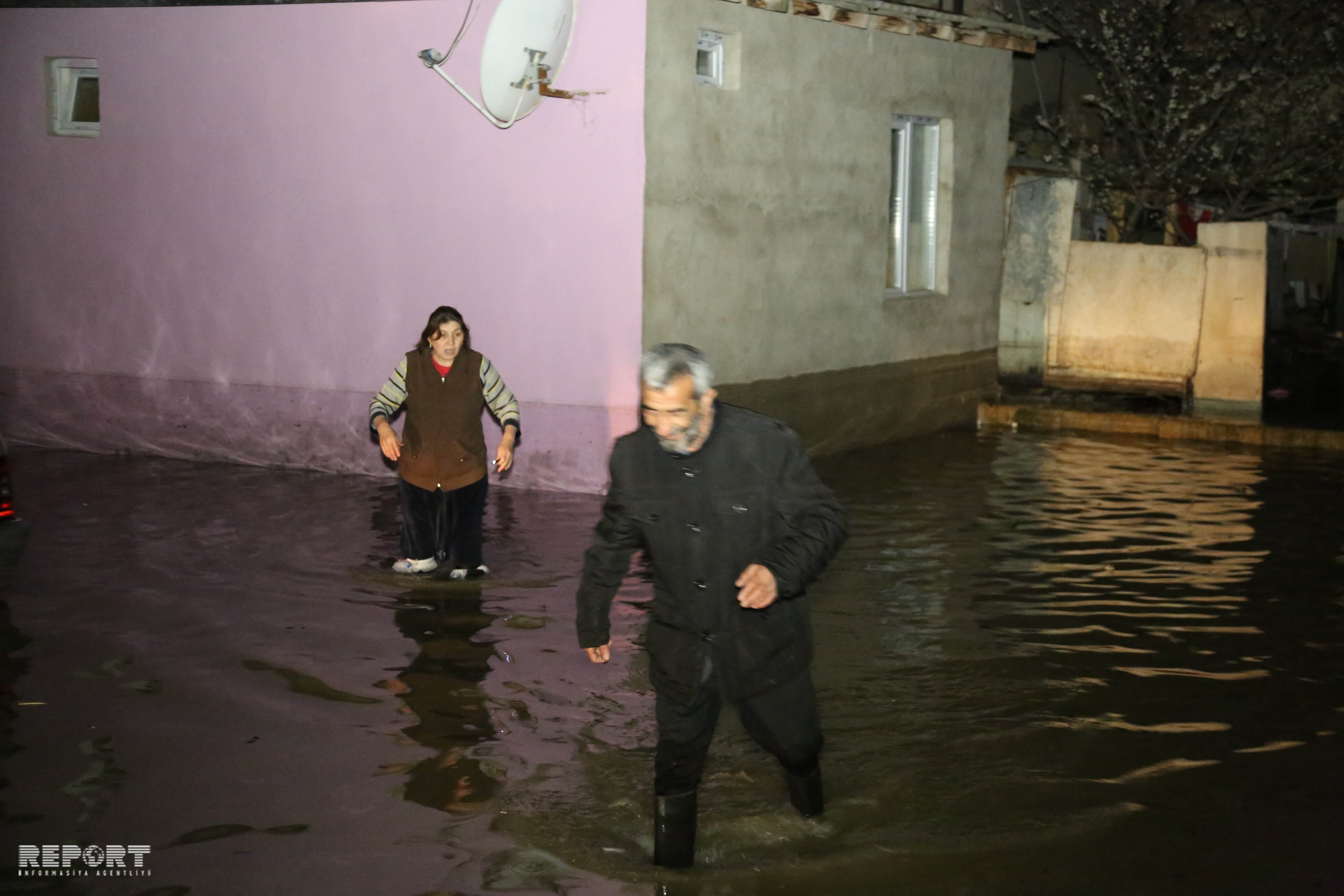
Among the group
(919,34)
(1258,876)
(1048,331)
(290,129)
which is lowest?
(1258,876)

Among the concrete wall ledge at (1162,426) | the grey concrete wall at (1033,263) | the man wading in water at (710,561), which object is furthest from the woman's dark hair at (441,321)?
the grey concrete wall at (1033,263)

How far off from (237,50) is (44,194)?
2459 mm

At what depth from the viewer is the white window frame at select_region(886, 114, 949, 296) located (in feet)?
49.1

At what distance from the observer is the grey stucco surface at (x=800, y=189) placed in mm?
11461

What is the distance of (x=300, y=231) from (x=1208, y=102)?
14.1 meters

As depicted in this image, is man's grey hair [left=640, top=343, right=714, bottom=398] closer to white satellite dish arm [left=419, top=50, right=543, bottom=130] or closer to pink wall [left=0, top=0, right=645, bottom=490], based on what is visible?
pink wall [left=0, top=0, right=645, bottom=490]

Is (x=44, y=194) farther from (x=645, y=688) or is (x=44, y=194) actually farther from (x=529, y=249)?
(x=645, y=688)

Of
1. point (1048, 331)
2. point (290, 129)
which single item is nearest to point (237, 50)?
point (290, 129)

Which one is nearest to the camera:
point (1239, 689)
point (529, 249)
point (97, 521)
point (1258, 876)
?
point (1258, 876)

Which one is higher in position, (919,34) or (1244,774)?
(919,34)

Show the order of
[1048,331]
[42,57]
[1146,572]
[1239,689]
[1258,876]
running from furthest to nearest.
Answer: [1048,331]
[42,57]
[1146,572]
[1239,689]
[1258,876]

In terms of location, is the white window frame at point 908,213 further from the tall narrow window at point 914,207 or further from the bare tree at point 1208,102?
the bare tree at point 1208,102

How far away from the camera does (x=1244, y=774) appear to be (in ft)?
19.5

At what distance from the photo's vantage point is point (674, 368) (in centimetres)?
448
